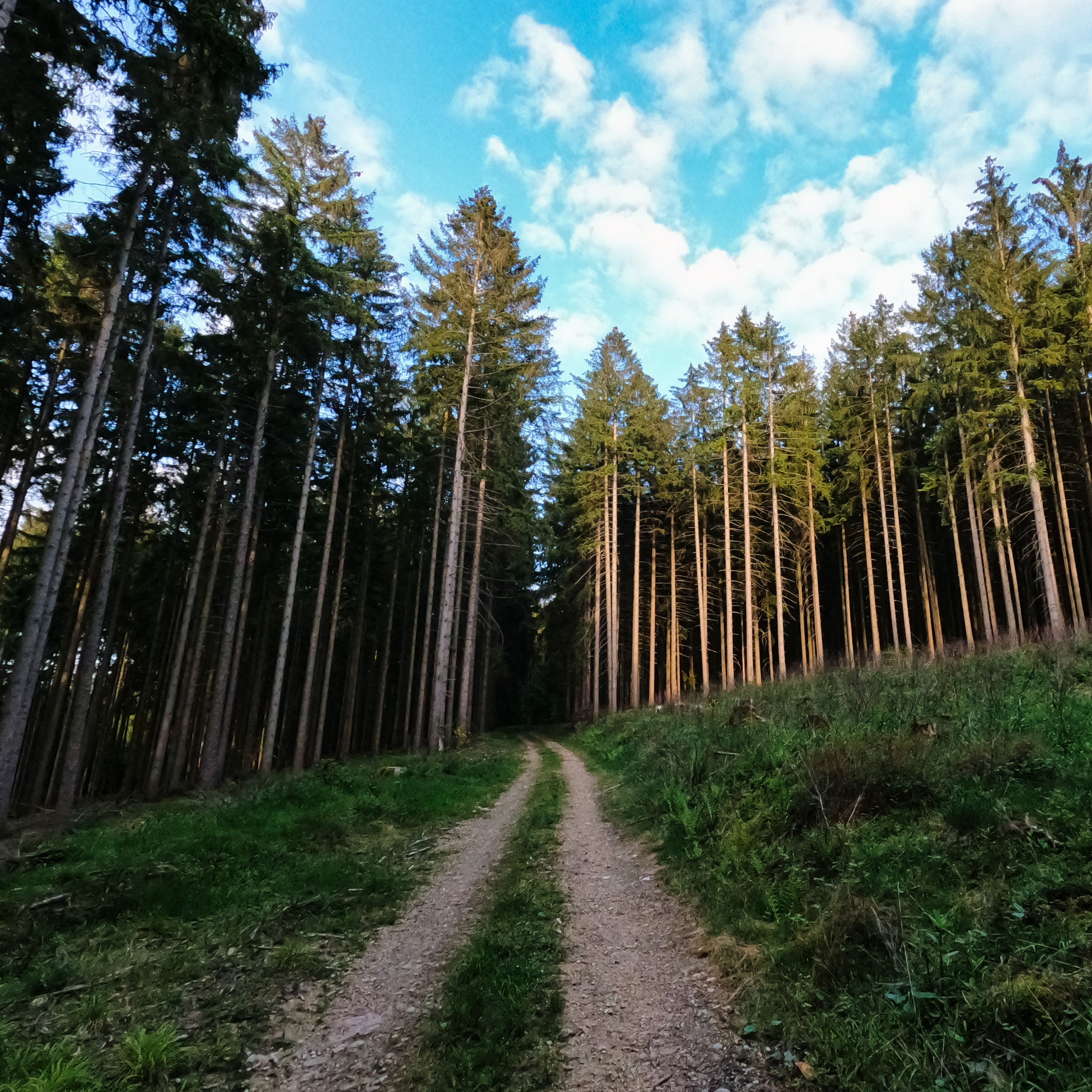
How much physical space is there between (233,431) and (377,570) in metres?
10.6

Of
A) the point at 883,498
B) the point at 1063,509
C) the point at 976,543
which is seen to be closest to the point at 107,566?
the point at 976,543

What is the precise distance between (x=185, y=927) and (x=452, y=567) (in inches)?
532

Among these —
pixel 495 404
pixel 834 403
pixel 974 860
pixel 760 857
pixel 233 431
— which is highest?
pixel 834 403

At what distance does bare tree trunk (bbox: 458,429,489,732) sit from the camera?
20.8m

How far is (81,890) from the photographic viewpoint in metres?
6.21

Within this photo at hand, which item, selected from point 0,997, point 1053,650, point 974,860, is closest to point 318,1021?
point 0,997

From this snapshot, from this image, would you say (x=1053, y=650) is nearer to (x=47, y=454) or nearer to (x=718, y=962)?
(x=718, y=962)

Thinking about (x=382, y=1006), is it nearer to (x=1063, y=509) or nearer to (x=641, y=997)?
(x=641, y=997)

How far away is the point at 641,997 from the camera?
430cm

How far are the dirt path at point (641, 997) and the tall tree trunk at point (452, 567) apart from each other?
1122 cm

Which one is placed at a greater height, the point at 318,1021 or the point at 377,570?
the point at 377,570

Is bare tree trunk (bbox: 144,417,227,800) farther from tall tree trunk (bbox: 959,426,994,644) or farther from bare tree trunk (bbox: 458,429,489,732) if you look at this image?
tall tree trunk (bbox: 959,426,994,644)

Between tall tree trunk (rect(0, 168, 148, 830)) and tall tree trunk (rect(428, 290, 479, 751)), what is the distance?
968 cm

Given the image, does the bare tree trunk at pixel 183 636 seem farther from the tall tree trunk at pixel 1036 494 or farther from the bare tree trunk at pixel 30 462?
the tall tree trunk at pixel 1036 494
